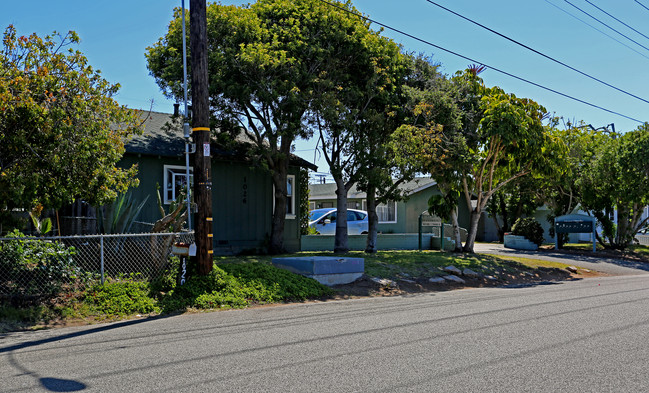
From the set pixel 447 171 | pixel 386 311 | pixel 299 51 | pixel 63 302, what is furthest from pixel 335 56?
pixel 63 302

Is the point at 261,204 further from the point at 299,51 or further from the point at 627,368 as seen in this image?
the point at 627,368

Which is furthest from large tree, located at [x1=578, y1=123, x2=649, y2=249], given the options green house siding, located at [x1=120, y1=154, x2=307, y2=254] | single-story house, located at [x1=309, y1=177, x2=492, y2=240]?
green house siding, located at [x1=120, y1=154, x2=307, y2=254]

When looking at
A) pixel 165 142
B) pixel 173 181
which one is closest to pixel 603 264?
pixel 173 181

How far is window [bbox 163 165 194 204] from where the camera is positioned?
701 inches

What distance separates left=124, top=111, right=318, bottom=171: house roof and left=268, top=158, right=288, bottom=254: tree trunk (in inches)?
46.4

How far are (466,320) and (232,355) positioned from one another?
4.14m

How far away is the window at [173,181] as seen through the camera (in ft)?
→ 58.4

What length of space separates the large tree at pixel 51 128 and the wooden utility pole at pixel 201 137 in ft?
4.88

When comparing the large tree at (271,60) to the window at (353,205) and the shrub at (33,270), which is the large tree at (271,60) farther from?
the window at (353,205)

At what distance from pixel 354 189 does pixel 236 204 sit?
14383mm

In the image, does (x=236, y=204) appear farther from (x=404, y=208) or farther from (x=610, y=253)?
(x=610, y=253)

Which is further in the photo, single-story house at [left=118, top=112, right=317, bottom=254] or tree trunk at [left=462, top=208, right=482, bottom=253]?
tree trunk at [left=462, top=208, right=482, bottom=253]

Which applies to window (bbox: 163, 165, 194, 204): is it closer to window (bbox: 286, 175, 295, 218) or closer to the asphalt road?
window (bbox: 286, 175, 295, 218)

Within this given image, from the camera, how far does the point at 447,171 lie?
1919 centimetres
